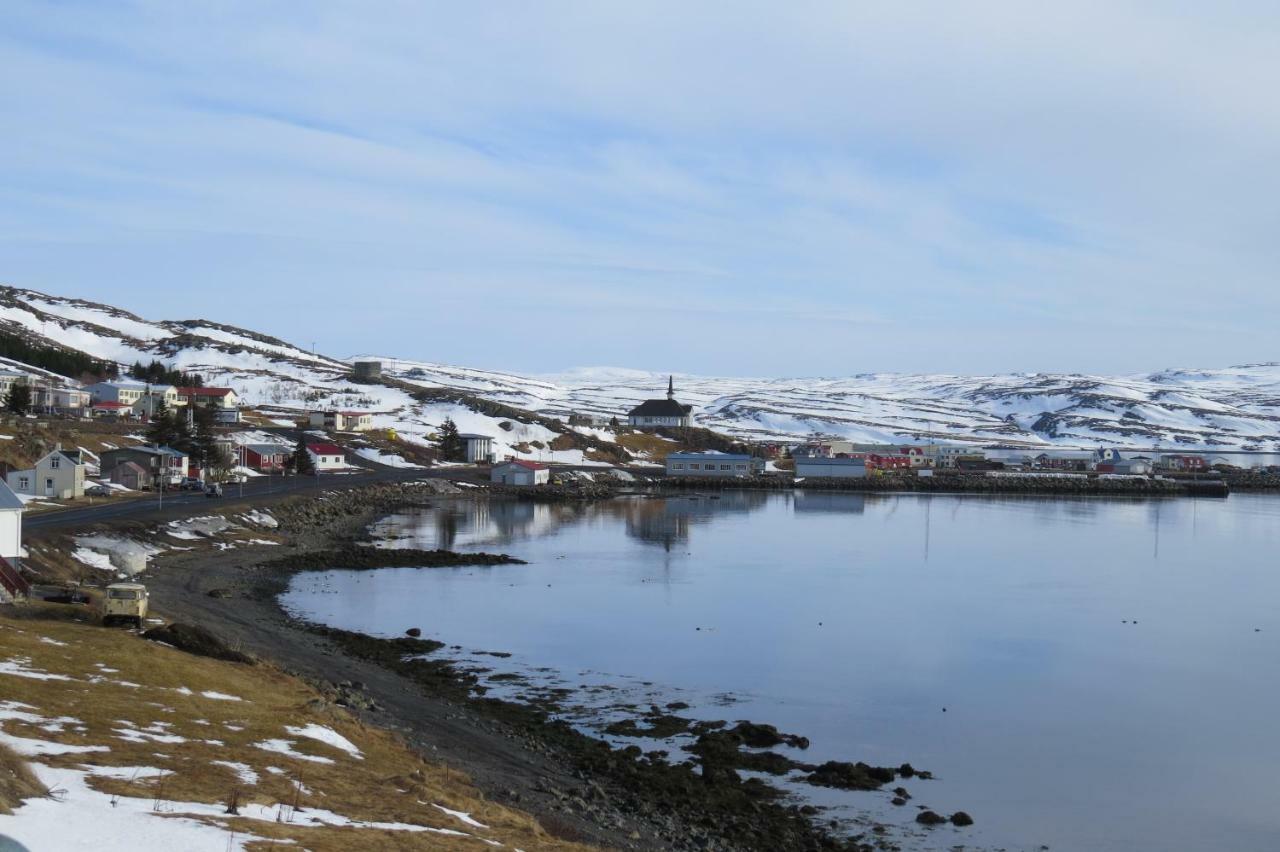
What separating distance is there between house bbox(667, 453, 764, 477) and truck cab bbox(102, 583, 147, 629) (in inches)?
3107

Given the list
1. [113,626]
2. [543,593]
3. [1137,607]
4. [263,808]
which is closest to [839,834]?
[263,808]

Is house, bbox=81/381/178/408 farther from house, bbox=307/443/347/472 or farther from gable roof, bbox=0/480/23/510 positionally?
gable roof, bbox=0/480/23/510

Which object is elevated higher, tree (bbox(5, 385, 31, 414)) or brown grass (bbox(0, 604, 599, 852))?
tree (bbox(5, 385, 31, 414))

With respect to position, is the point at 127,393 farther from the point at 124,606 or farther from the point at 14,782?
the point at 14,782

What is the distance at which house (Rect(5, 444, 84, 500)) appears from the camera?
45281 millimetres

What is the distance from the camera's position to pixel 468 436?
96.2 meters

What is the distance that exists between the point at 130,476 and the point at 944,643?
3946 centimetres

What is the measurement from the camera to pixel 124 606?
22000 mm

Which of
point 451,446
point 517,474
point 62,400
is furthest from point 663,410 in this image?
point 62,400

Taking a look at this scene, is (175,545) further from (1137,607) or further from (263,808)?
(1137,607)

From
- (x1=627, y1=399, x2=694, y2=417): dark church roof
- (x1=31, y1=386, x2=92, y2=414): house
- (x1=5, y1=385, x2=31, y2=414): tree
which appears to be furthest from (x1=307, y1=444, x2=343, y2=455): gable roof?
(x1=627, y1=399, x2=694, y2=417): dark church roof

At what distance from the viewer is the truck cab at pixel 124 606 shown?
861 inches

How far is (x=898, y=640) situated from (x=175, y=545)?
24590mm

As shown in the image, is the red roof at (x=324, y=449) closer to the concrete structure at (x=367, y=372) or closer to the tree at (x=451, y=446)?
the tree at (x=451, y=446)
